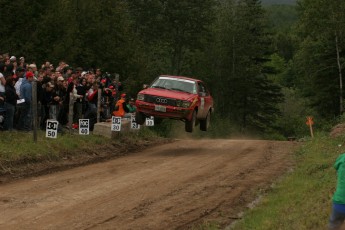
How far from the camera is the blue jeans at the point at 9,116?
15.6 metres

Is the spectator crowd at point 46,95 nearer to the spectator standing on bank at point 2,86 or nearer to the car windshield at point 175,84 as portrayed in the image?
the spectator standing on bank at point 2,86

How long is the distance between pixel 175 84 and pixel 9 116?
662 centimetres

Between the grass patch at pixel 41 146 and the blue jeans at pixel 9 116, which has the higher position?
the blue jeans at pixel 9 116

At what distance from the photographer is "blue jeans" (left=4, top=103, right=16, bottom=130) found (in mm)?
15633

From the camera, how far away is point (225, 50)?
6419 centimetres

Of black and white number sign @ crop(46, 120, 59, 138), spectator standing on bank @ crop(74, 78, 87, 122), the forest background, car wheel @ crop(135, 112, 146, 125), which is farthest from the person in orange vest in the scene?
the forest background

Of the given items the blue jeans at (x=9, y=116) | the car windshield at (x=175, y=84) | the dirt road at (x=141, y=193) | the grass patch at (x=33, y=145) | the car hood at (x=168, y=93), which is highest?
the car windshield at (x=175, y=84)

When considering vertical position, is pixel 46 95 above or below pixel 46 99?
above

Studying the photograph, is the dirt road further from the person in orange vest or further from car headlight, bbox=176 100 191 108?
the person in orange vest

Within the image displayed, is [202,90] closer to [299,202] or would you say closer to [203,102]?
[203,102]

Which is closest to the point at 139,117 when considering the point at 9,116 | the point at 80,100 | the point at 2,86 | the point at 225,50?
the point at 80,100

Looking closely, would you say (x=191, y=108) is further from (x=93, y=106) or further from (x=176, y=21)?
(x=176, y=21)

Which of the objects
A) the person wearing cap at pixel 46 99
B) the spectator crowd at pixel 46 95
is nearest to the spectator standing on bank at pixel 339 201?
the spectator crowd at pixel 46 95

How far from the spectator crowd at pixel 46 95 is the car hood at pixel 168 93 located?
6.60ft
